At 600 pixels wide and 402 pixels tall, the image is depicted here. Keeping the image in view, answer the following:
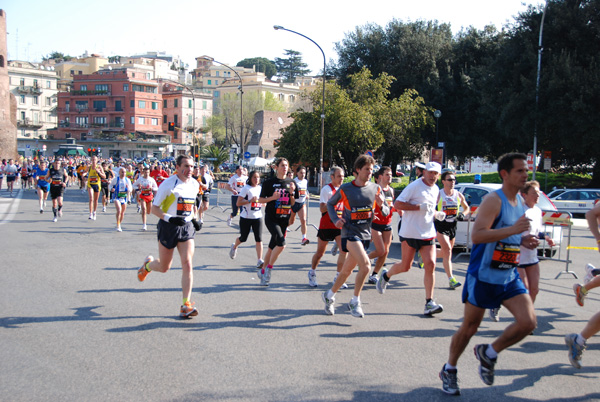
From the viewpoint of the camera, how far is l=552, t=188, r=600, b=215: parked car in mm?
22953

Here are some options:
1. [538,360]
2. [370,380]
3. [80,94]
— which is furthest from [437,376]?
[80,94]

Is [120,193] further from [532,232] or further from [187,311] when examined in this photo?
[532,232]

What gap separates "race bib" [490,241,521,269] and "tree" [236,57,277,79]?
146m

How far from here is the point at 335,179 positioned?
340 inches

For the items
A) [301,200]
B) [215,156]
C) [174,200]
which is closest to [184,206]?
[174,200]

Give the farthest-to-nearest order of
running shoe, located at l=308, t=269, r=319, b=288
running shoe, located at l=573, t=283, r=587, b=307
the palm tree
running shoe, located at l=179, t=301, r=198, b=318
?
the palm tree < running shoe, located at l=308, t=269, r=319, b=288 < running shoe, located at l=179, t=301, r=198, b=318 < running shoe, located at l=573, t=283, r=587, b=307

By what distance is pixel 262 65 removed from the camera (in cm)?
14588

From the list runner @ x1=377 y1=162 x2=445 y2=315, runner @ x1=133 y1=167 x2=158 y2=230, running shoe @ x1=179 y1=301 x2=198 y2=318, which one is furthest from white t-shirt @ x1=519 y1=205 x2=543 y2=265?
runner @ x1=133 y1=167 x2=158 y2=230

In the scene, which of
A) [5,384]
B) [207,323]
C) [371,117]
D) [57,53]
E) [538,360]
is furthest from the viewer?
[57,53]

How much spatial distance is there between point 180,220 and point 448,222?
4063 mm

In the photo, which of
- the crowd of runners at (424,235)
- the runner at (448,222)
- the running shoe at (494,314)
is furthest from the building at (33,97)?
the running shoe at (494,314)

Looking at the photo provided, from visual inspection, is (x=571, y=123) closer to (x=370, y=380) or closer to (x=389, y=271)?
(x=389, y=271)

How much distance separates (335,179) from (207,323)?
339cm

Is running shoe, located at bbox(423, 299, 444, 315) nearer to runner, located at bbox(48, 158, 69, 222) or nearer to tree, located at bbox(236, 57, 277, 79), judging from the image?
runner, located at bbox(48, 158, 69, 222)
